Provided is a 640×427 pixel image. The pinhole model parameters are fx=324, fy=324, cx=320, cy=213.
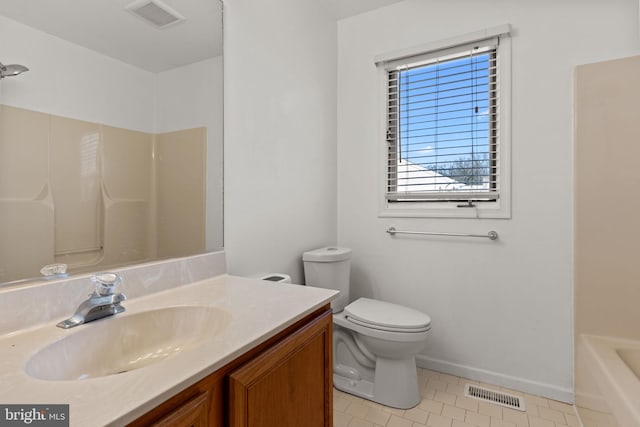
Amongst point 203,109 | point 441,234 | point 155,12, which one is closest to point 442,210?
point 441,234

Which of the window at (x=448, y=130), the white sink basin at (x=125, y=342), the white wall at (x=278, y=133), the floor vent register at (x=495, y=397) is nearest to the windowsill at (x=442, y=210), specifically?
the window at (x=448, y=130)

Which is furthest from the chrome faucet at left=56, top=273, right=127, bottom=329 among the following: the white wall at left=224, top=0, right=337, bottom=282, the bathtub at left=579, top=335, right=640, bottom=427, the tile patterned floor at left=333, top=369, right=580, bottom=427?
the bathtub at left=579, top=335, right=640, bottom=427

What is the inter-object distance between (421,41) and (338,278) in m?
1.64

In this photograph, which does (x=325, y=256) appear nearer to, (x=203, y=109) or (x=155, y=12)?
(x=203, y=109)

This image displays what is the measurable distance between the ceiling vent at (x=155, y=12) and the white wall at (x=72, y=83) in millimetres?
213

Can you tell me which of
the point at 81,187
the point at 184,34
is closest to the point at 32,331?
the point at 81,187

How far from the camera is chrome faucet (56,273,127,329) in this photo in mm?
831

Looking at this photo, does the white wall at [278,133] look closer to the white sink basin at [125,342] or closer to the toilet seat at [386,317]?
the toilet seat at [386,317]

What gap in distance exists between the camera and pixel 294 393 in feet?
2.95

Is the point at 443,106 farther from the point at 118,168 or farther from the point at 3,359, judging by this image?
the point at 3,359

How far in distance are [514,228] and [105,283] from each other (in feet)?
A: 6.58

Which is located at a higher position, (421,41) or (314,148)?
(421,41)

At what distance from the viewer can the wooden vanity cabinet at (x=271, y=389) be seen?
1.98ft

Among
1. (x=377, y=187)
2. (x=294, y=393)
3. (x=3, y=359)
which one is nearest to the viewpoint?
(x=3, y=359)
